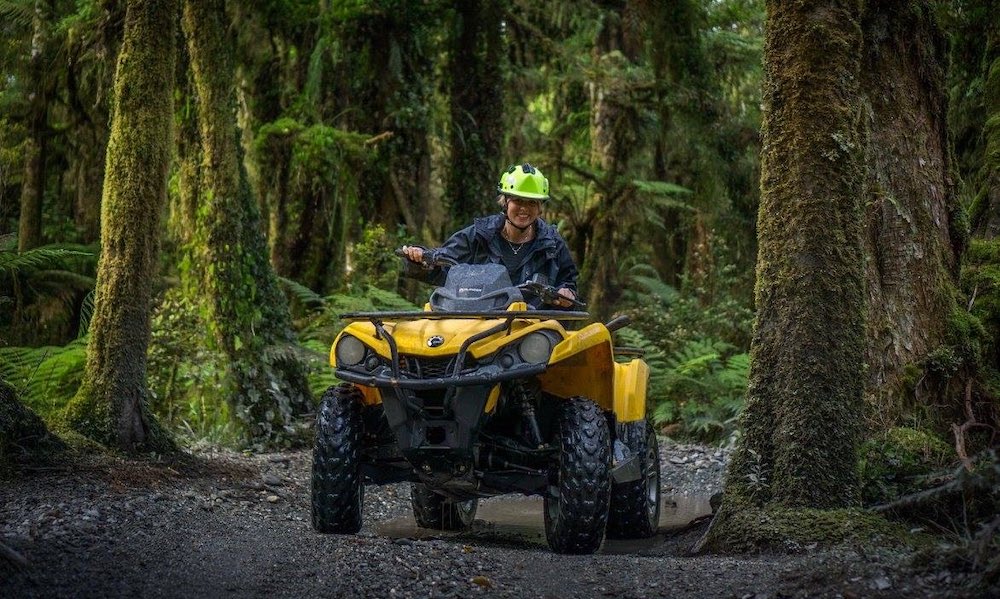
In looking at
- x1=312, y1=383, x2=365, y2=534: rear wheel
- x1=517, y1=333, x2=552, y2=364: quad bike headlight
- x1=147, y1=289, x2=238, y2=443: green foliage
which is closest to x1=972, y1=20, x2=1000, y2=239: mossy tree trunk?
x1=517, y1=333, x2=552, y2=364: quad bike headlight

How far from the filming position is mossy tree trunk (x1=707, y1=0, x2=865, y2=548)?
20.2ft

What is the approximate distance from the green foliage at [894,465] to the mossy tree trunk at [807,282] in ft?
0.79

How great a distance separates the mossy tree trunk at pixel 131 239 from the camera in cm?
837

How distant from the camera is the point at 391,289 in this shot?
16.6 meters

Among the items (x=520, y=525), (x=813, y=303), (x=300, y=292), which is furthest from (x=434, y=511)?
(x=300, y=292)

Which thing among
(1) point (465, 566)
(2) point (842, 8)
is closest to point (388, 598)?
(1) point (465, 566)

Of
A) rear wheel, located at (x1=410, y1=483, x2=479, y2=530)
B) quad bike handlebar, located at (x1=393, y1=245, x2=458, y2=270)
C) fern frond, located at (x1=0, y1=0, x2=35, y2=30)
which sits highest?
fern frond, located at (x1=0, y1=0, x2=35, y2=30)

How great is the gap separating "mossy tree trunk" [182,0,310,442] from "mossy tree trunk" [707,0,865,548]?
6.24 metres

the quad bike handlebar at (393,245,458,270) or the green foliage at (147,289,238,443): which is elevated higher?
the quad bike handlebar at (393,245,458,270)

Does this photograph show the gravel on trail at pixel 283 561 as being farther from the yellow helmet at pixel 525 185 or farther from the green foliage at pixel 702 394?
the green foliage at pixel 702 394

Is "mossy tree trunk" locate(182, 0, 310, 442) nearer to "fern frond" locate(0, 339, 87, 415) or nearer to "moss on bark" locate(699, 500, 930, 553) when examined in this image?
"fern frond" locate(0, 339, 87, 415)

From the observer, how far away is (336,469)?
6.62m

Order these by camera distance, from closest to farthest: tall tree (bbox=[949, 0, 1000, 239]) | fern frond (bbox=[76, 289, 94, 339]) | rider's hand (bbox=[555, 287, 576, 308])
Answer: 1. rider's hand (bbox=[555, 287, 576, 308])
2. fern frond (bbox=[76, 289, 94, 339])
3. tall tree (bbox=[949, 0, 1000, 239])

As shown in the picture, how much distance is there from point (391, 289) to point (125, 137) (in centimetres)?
795
